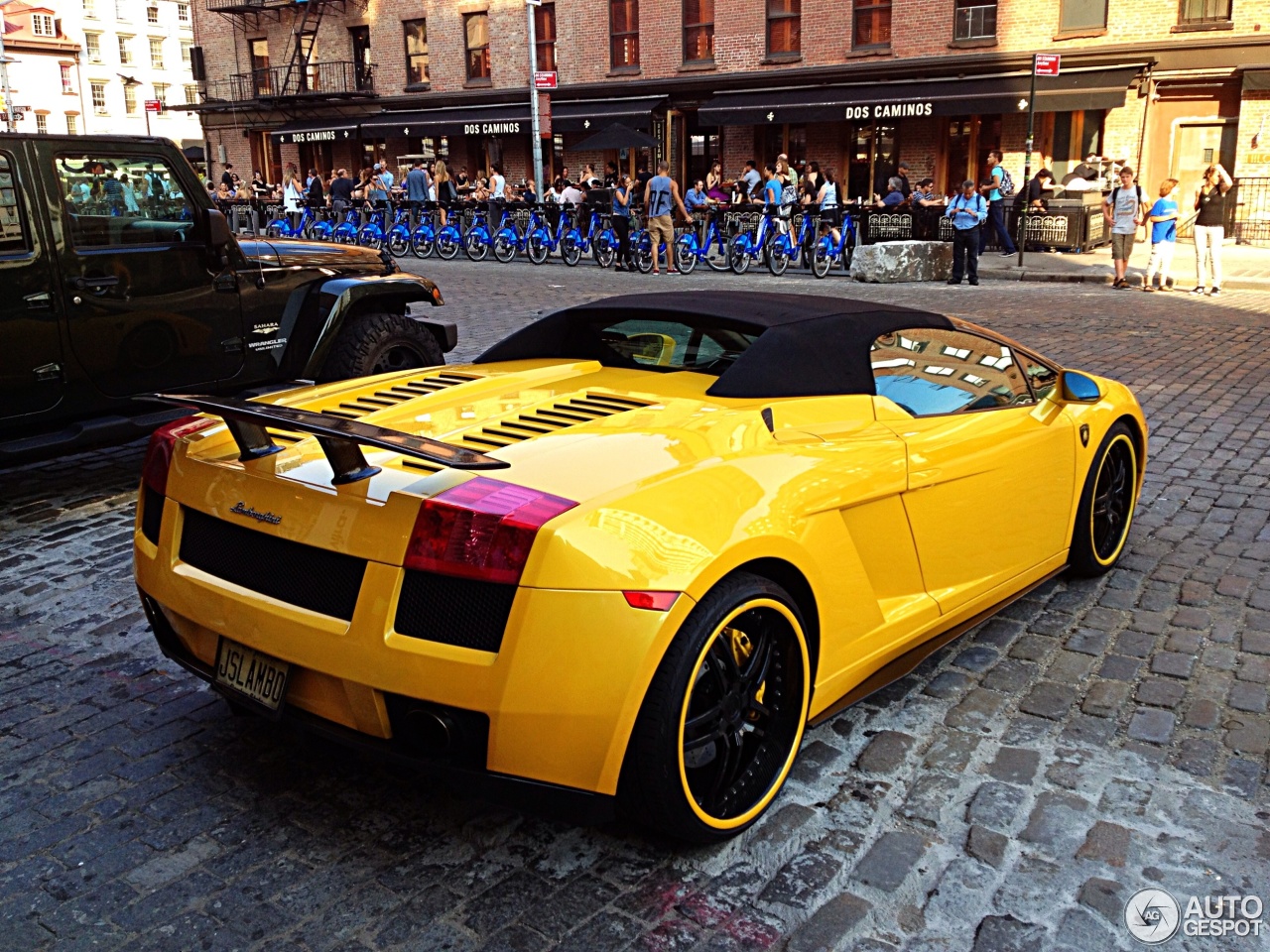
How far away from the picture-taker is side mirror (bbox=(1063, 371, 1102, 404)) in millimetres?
4582

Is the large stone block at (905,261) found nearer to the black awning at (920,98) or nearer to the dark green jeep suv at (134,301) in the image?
the black awning at (920,98)

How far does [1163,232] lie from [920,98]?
12162mm

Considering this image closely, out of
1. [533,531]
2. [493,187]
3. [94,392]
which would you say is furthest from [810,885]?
[493,187]

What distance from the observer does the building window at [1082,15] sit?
27.3 meters

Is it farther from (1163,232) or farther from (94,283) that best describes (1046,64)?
(94,283)

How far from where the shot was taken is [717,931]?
105 inches

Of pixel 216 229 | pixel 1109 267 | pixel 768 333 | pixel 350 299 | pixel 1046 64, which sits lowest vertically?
pixel 1109 267

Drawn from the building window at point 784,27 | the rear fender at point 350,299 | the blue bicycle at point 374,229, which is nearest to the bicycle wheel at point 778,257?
the blue bicycle at point 374,229

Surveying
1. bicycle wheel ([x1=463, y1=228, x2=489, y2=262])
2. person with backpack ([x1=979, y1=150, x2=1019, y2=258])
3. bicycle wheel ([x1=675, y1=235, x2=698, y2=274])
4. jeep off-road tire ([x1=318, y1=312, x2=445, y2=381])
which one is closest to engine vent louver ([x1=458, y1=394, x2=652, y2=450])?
jeep off-road tire ([x1=318, y1=312, x2=445, y2=381])

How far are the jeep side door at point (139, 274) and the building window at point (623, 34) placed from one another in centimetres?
2950

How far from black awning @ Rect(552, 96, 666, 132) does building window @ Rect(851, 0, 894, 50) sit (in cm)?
577

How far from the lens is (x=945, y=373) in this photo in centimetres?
412

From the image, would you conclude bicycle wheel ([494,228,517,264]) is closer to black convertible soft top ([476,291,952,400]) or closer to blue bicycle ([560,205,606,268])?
blue bicycle ([560,205,606,268])

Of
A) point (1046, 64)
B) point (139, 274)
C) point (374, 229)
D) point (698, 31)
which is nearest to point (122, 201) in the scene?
point (139, 274)
